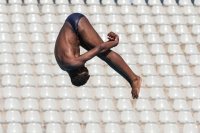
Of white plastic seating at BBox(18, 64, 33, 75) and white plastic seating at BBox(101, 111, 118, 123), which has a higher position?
white plastic seating at BBox(18, 64, 33, 75)

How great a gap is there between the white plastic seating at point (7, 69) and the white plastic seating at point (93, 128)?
156 cm

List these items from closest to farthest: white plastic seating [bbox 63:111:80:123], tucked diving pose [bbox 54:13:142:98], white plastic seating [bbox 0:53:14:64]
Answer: tucked diving pose [bbox 54:13:142:98], white plastic seating [bbox 63:111:80:123], white plastic seating [bbox 0:53:14:64]

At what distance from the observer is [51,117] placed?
10789 millimetres

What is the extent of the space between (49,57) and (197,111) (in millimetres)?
2539

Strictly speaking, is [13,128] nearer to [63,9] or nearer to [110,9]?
[63,9]

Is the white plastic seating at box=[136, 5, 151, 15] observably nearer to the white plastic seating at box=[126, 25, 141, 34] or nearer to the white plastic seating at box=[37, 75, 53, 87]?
the white plastic seating at box=[126, 25, 141, 34]

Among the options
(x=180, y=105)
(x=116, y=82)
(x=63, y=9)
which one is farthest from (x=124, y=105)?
(x=63, y=9)

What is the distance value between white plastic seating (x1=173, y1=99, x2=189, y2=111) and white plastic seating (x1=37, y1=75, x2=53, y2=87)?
1984mm

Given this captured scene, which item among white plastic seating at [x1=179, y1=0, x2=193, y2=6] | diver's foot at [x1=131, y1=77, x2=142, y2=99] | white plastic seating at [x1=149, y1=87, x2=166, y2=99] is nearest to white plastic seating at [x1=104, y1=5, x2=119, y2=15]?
white plastic seating at [x1=179, y1=0, x2=193, y2=6]

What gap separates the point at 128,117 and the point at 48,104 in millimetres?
1234

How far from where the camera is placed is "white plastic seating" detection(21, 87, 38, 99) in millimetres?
11062

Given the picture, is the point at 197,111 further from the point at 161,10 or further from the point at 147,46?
the point at 161,10

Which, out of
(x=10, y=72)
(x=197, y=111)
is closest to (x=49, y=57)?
(x=10, y=72)

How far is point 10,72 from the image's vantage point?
37.3 feet
